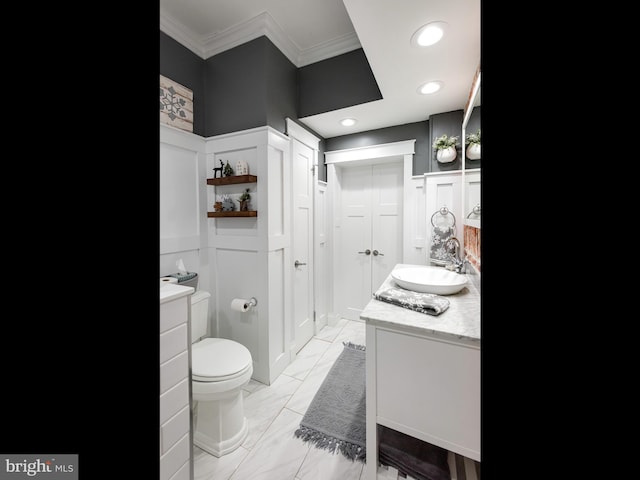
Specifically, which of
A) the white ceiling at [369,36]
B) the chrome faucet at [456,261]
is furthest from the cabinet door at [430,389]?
the white ceiling at [369,36]

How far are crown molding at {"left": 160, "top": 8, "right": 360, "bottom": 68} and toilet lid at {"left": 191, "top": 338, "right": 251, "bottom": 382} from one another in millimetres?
2046

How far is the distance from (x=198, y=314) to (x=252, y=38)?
191 centimetres

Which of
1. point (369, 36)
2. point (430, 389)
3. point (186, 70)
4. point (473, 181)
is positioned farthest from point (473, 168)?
point (186, 70)

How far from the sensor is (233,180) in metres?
1.75

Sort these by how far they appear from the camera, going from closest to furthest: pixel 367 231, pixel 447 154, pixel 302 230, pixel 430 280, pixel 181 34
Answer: pixel 430 280, pixel 181 34, pixel 447 154, pixel 302 230, pixel 367 231

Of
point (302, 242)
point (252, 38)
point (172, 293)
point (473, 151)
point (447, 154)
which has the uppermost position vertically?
point (252, 38)

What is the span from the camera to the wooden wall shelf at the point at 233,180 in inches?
67.4

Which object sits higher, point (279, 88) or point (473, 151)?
point (279, 88)

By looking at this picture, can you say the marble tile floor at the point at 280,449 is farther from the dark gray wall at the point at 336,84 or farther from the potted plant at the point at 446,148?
the dark gray wall at the point at 336,84

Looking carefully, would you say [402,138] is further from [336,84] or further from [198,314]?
[198,314]
